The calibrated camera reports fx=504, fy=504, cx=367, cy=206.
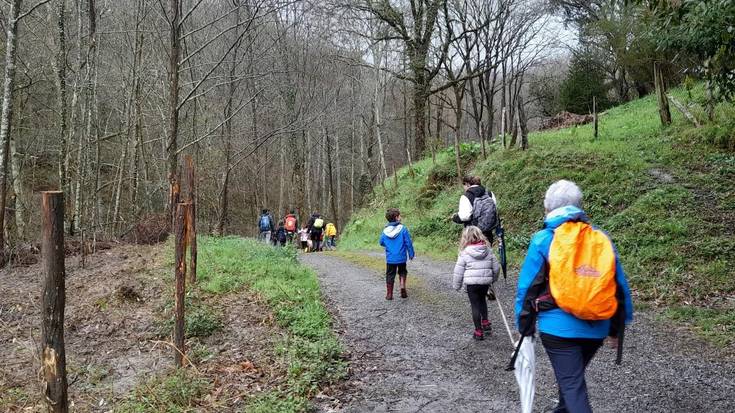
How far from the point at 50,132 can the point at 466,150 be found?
1752 centimetres

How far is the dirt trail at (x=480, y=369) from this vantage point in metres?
4.58

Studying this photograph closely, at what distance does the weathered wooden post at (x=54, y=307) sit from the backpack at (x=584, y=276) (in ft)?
12.3

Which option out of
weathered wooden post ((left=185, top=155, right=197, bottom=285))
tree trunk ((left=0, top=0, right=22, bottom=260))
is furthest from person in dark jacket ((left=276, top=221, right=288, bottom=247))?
weathered wooden post ((left=185, top=155, right=197, bottom=285))

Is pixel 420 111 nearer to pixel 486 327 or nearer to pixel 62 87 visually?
pixel 62 87

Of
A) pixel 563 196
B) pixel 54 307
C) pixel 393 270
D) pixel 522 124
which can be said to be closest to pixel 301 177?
pixel 522 124

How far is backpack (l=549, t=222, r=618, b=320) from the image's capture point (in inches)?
118

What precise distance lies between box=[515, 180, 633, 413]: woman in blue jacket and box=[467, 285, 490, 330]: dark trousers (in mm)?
2814

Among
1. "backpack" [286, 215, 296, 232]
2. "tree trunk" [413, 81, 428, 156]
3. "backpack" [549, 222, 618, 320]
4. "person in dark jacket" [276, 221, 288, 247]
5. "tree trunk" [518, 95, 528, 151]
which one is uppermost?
"tree trunk" [413, 81, 428, 156]

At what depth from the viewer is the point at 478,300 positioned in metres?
6.23

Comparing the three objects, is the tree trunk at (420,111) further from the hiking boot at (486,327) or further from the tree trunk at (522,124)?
the hiking boot at (486,327)

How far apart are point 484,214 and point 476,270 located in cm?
174

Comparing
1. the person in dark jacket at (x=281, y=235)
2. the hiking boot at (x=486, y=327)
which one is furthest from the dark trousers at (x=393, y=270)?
the person in dark jacket at (x=281, y=235)

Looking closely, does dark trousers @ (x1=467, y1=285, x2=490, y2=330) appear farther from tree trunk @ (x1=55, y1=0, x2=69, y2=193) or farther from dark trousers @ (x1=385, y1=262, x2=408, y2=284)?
tree trunk @ (x1=55, y1=0, x2=69, y2=193)

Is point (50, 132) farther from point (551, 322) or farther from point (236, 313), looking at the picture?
point (551, 322)
